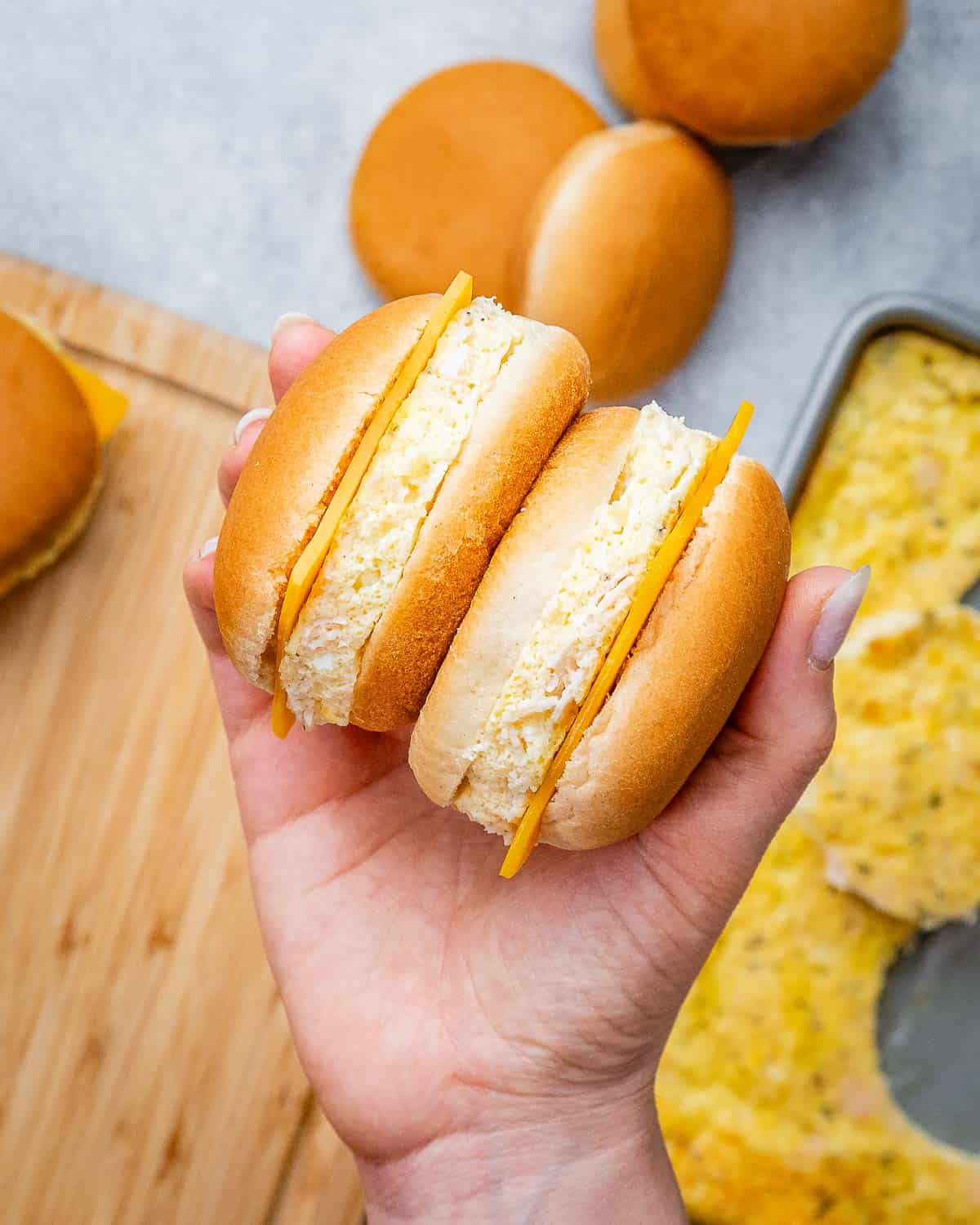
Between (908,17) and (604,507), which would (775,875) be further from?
(908,17)

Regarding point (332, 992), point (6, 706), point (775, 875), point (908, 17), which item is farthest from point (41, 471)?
point (908, 17)

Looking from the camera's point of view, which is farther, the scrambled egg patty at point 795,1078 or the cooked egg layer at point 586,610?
the scrambled egg patty at point 795,1078

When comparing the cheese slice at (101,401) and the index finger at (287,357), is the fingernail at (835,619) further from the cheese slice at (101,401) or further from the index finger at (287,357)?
the cheese slice at (101,401)

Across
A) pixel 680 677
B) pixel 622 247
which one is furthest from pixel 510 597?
pixel 622 247

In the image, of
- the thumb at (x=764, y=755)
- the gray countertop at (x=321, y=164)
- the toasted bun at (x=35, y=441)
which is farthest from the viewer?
the gray countertop at (x=321, y=164)

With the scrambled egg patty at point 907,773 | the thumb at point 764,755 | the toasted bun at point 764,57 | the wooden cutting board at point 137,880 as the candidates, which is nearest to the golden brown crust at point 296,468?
the thumb at point 764,755

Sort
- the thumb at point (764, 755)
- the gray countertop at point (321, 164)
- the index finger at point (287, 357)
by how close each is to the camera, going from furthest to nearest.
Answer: the gray countertop at point (321, 164) → the index finger at point (287, 357) → the thumb at point (764, 755)
